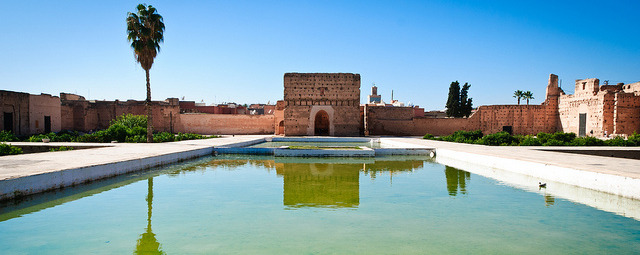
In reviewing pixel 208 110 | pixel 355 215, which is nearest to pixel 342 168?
pixel 355 215

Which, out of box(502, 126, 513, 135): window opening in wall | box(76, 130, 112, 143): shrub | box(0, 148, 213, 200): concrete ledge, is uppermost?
box(502, 126, 513, 135): window opening in wall

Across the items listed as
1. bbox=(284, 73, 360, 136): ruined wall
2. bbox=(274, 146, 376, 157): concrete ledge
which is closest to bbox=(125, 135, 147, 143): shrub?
bbox=(274, 146, 376, 157): concrete ledge

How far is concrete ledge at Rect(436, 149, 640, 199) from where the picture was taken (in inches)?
204

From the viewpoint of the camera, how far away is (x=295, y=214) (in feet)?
15.2

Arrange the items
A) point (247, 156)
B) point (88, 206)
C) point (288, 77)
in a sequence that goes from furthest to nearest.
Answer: point (288, 77)
point (247, 156)
point (88, 206)

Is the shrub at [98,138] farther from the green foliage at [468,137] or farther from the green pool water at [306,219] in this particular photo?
the green foliage at [468,137]

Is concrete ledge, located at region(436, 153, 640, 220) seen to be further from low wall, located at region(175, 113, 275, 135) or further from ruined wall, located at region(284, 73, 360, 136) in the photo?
low wall, located at region(175, 113, 275, 135)

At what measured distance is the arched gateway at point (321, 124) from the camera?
24.0 meters

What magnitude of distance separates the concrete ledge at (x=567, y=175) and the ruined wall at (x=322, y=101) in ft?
42.4

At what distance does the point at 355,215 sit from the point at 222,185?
9.20 ft

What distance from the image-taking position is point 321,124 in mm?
25062

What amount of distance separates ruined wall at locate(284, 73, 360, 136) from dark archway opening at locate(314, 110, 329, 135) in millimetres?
1671

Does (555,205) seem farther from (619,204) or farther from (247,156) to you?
(247,156)

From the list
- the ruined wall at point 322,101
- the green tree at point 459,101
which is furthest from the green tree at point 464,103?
the ruined wall at point 322,101
